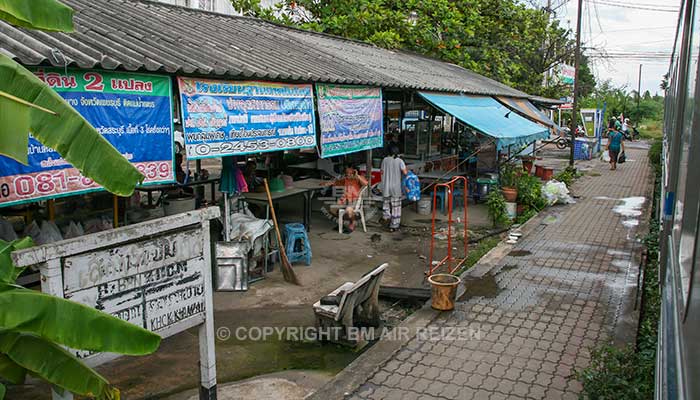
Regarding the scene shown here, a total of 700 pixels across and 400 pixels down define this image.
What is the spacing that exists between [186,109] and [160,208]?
3786 millimetres

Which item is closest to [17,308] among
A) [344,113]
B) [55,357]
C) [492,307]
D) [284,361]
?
[55,357]

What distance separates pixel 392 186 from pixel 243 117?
4.49m

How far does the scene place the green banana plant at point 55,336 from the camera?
97.1 inches

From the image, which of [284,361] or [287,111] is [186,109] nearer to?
[287,111]

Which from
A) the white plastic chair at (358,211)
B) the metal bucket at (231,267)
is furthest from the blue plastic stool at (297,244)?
the white plastic chair at (358,211)

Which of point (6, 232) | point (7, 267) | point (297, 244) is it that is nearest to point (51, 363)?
point (7, 267)

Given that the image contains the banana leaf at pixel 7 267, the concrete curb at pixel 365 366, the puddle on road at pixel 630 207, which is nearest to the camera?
the banana leaf at pixel 7 267

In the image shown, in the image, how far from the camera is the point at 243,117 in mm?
6812

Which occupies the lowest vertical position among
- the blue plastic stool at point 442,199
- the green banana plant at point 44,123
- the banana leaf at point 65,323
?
the blue plastic stool at point 442,199

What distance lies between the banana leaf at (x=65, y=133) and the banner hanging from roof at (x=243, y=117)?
3351mm

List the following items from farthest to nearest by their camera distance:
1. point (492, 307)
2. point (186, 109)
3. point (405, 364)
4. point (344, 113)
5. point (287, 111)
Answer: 1. point (344, 113)
2. point (287, 111)
3. point (492, 307)
4. point (186, 109)
5. point (405, 364)

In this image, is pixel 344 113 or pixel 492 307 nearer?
pixel 492 307

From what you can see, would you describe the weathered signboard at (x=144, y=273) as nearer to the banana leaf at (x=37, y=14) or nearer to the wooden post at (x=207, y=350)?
the wooden post at (x=207, y=350)

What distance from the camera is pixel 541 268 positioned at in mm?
8055
